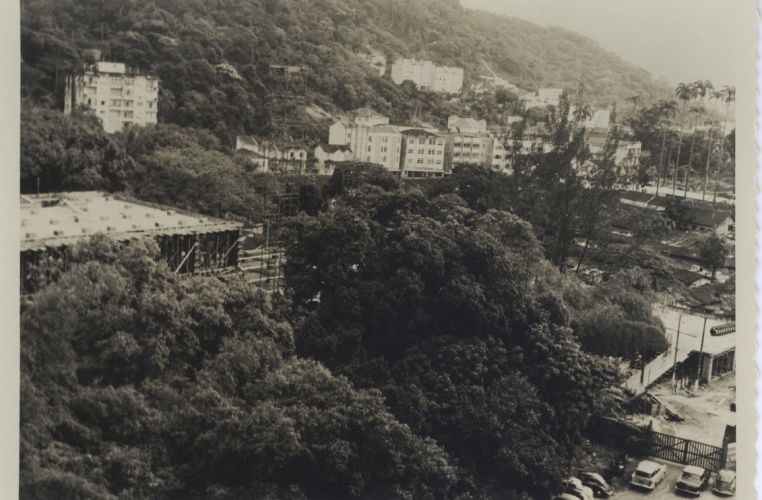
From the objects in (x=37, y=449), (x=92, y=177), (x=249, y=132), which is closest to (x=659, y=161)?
(x=249, y=132)

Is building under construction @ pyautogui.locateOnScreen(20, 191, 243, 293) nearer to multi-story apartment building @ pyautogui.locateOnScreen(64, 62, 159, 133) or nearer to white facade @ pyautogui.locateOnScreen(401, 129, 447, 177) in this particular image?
multi-story apartment building @ pyautogui.locateOnScreen(64, 62, 159, 133)

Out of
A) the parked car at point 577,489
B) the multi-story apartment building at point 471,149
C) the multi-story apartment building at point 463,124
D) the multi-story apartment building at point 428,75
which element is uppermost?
the multi-story apartment building at point 428,75

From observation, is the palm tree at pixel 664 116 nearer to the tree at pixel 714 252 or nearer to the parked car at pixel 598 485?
the tree at pixel 714 252

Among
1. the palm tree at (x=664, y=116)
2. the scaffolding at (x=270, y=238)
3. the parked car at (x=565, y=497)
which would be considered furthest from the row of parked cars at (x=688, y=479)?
the scaffolding at (x=270, y=238)

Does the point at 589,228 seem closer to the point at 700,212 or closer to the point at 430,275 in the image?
the point at 700,212

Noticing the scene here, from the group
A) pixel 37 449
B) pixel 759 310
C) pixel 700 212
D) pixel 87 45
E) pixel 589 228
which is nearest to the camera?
pixel 37 449

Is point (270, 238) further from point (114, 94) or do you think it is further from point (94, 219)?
point (114, 94)

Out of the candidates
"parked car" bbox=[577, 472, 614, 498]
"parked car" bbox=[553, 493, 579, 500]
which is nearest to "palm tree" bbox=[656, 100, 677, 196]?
"parked car" bbox=[577, 472, 614, 498]
